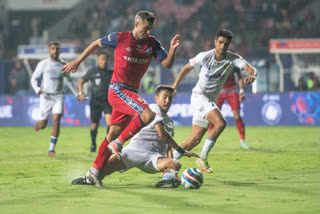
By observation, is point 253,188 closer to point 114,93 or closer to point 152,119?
point 152,119

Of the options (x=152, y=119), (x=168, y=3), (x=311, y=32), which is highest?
(x=168, y=3)

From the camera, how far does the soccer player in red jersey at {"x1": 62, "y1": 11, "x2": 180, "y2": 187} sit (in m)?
7.95

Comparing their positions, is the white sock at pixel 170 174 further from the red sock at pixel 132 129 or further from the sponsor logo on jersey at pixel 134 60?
the sponsor logo on jersey at pixel 134 60

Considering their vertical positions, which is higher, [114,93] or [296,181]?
[114,93]

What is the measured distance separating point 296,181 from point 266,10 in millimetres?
23766

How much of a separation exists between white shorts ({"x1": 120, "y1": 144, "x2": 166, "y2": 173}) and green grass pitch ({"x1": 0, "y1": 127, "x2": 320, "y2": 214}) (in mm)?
300

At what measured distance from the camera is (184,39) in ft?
102

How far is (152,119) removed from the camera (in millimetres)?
7711

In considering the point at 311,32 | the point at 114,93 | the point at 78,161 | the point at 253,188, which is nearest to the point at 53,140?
the point at 78,161

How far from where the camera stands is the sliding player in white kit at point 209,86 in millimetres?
9781

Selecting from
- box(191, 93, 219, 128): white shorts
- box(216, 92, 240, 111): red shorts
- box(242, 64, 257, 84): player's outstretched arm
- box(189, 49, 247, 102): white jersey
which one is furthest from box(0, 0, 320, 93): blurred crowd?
box(242, 64, 257, 84): player's outstretched arm

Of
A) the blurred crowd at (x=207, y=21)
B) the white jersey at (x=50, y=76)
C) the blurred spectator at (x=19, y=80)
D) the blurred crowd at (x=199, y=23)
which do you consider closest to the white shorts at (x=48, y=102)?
the white jersey at (x=50, y=76)

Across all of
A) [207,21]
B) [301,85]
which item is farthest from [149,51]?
[207,21]

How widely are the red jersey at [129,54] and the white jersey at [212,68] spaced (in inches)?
77.2
